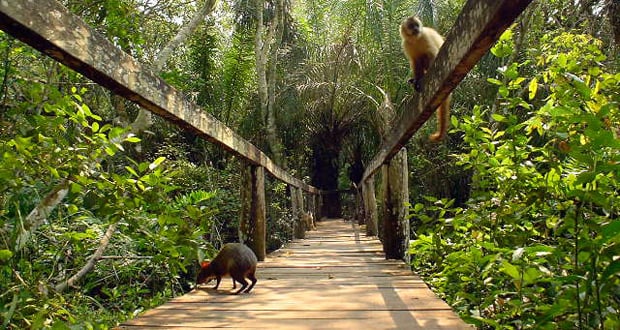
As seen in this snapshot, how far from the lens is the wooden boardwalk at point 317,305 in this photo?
216 centimetres

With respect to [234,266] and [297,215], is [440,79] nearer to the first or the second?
[234,266]

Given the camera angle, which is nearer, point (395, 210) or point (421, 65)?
point (421, 65)

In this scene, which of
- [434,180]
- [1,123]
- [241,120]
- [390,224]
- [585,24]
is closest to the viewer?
[1,123]

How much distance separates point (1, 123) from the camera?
2.12m

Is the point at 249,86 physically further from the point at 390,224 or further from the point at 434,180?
the point at 390,224

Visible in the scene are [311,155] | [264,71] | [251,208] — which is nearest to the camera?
[251,208]

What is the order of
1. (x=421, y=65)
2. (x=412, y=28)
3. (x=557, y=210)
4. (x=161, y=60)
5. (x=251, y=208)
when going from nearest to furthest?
(x=557, y=210) → (x=421, y=65) → (x=412, y=28) → (x=251, y=208) → (x=161, y=60)

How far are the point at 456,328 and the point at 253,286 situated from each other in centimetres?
153

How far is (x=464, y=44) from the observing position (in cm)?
168

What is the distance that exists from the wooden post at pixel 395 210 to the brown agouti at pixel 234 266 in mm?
1656

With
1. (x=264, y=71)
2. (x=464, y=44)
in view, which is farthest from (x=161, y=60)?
(x=264, y=71)

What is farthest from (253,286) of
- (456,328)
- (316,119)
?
(316,119)

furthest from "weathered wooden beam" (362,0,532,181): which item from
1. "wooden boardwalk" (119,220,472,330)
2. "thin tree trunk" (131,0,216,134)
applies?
"thin tree trunk" (131,0,216,134)

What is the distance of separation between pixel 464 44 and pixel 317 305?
1540mm
